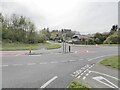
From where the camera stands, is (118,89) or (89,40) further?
(89,40)

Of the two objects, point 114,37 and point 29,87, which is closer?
point 29,87

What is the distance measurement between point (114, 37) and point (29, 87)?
66847 millimetres

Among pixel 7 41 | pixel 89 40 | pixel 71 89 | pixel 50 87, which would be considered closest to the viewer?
pixel 71 89

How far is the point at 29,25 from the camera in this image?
60000 millimetres

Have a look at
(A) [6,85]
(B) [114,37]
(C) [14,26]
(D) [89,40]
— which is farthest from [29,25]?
(A) [6,85]

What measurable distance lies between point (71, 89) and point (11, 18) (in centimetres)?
5391

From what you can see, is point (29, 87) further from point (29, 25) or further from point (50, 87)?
point (29, 25)

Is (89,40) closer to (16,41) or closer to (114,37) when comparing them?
(114,37)

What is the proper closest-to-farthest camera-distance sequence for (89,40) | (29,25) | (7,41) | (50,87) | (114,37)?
(50,87)
(7,41)
(29,25)
(114,37)
(89,40)

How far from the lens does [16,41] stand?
5519cm

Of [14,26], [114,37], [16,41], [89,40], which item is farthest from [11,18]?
[114,37]

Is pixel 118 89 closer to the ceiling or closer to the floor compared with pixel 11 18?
closer to the floor

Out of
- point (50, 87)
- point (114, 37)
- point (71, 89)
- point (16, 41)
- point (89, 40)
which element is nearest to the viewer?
point (71, 89)

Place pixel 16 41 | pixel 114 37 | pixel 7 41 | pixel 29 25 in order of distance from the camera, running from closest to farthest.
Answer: pixel 7 41 → pixel 16 41 → pixel 29 25 → pixel 114 37
